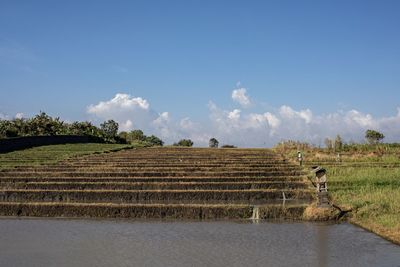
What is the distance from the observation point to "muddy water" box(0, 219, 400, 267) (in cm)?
961

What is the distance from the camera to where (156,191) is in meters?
18.5

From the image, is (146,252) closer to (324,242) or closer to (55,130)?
(324,242)

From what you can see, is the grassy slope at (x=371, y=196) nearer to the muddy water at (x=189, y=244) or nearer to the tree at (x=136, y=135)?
the muddy water at (x=189, y=244)

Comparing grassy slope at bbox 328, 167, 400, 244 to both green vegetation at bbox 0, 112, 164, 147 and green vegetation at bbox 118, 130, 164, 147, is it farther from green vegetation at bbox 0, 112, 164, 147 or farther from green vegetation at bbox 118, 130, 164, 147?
green vegetation at bbox 118, 130, 164, 147

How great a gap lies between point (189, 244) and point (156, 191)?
24.6 ft

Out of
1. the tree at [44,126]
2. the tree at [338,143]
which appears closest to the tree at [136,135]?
the tree at [44,126]

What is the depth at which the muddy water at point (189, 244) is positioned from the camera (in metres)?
9.61

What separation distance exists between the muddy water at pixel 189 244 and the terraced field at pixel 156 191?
962 mm

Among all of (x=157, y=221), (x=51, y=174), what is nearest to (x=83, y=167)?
(x=51, y=174)

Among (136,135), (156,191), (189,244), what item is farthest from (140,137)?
(189,244)

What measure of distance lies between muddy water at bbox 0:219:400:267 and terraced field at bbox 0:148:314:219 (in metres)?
0.96

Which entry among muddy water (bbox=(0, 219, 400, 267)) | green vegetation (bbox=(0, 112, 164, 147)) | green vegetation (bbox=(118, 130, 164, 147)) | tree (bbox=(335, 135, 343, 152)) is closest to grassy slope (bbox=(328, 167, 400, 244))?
muddy water (bbox=(0, 219, 400, 267))

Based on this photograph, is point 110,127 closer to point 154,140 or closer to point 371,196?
point 154,140

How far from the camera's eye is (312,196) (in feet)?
59.1
